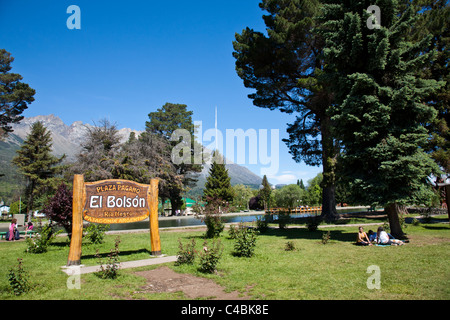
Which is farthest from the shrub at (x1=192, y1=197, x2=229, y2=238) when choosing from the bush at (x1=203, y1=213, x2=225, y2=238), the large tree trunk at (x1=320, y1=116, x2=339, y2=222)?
the large tree trunk at (x1=320, y1=116, x2=339, y2=222)

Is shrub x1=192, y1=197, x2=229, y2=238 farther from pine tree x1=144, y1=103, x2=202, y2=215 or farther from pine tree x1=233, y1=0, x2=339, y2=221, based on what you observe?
pine tree x1=144, y1=103, x2=202, y2=215

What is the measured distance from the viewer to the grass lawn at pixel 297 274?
17.3ft

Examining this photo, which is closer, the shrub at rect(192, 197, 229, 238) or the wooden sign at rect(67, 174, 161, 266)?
the wooden sign at rect(67, 174, 161, 266)

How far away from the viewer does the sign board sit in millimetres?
8609

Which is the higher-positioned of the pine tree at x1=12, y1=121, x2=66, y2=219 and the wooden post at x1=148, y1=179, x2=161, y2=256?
the pine tree at x1=12, y1=121, x2=66, y2=219

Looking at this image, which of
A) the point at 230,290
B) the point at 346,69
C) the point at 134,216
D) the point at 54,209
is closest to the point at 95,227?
the point at 54,209

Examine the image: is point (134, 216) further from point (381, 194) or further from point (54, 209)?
point (381, 194)

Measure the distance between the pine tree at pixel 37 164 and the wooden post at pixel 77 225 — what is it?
104ft

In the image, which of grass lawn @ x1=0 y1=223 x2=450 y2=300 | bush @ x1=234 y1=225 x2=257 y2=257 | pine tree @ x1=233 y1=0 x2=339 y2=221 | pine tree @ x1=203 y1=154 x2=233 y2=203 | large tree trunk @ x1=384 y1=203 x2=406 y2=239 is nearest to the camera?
grass lawn @ x1=0 y1=223 x2=450 y2=300

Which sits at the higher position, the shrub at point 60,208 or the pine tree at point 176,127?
the pine tree at point 176,127

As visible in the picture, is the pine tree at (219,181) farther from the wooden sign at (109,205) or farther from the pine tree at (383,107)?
the wooden sign at (109,205)

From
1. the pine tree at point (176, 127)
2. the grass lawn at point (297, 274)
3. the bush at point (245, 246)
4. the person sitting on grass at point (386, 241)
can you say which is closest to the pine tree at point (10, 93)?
the pine tree at point (176, 127)

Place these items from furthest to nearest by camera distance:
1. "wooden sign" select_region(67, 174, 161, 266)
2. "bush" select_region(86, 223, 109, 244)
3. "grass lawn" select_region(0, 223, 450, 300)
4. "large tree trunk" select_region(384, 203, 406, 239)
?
1. "bush" select_region(86, 223, 109, 244)
2. "large tree trunk" select_region(384, 203, 406, 239)
3. "wooden sign" select_region(67, 174, 161, 266)
4. "grass lawn" select_region(0, 223, 450, 300)

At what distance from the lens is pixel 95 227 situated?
509 inches
